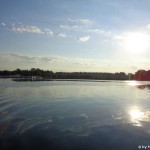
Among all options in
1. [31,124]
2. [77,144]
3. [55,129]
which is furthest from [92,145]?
[31,124]

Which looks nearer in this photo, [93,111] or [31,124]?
[31,124]

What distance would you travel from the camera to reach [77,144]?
16062 millimetres

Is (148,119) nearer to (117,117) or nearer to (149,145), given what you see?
(117,117)

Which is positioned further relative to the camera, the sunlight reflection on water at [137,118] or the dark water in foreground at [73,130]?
the sunlight reflection on water at [137,118]

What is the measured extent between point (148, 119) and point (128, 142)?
8.17 meters

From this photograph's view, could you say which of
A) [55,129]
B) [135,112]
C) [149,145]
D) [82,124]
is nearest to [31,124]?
[55,129]

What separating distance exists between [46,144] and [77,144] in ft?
5.73

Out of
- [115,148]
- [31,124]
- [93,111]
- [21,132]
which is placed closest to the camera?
[115,148]

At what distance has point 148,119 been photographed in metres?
24.3

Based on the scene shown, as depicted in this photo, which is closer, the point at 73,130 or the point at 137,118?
the point at 73,130

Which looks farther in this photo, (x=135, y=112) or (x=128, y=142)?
(x=135, y=112)

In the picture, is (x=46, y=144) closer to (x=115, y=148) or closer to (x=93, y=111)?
(x=115, y=148)

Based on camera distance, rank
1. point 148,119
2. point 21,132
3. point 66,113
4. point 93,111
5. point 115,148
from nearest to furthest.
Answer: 1. point 115,148
2. point 21,132
3. point 148,119
4. point 66,113
5. point 93,111

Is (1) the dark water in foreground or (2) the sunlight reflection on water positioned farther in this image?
(2) the sunlight reflection on water
